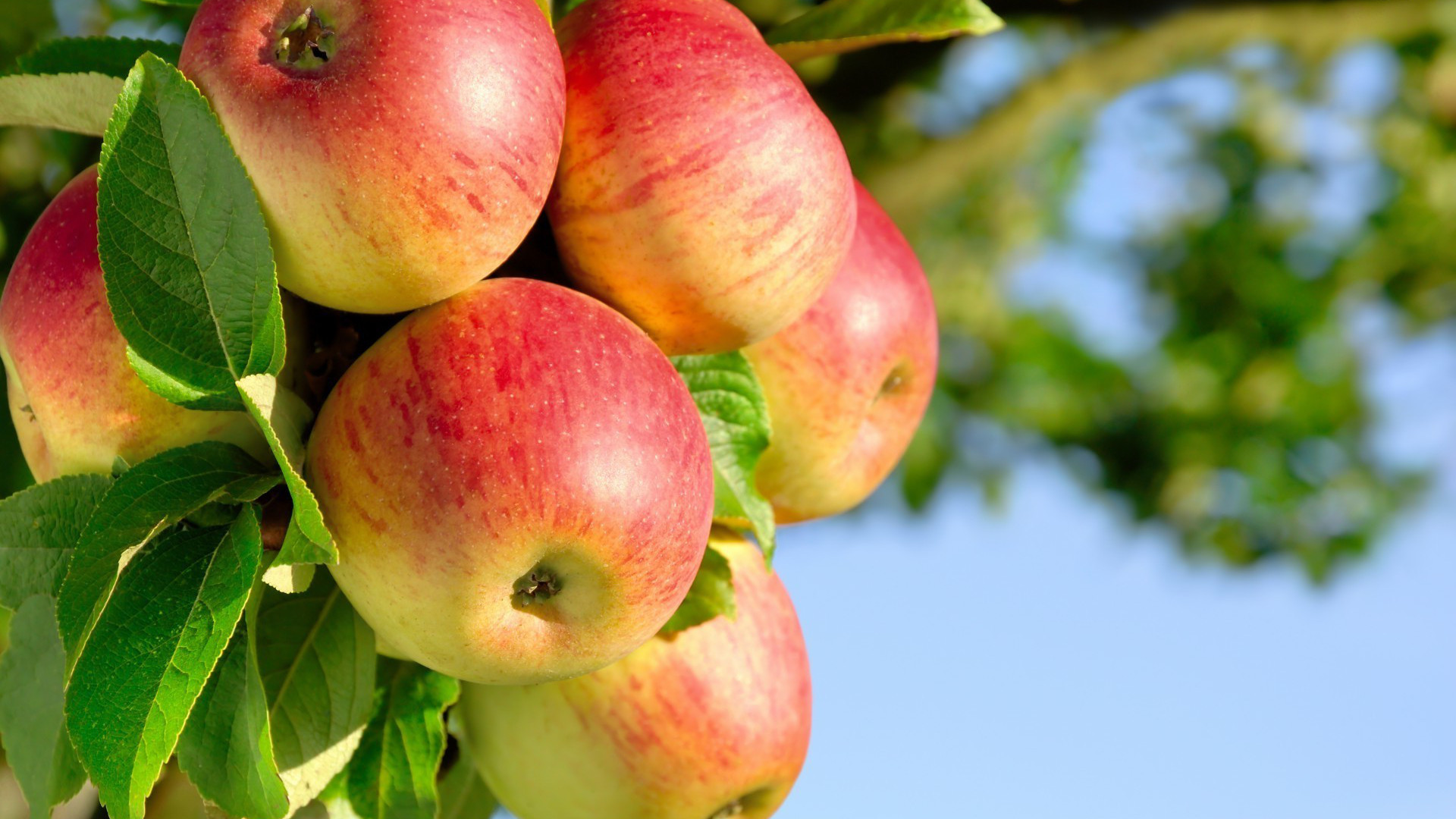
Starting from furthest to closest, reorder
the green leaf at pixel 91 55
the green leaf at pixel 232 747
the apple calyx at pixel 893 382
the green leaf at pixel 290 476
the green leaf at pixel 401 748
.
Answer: the apple calyx at pixel 893 382 → the green leaf at pixel 401 748 → the green leaf at pixel 91 55 → the green leaf at pixel 232 747 → the green leaf at pixel 290 476

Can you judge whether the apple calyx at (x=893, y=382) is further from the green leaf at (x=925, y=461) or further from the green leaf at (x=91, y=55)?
the green leaf at (x=925, y=461)

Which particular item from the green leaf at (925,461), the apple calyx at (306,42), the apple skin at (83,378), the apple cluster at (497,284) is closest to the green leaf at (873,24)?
the apple cluster at (497,284)

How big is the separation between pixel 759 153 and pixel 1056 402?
269 centimetres

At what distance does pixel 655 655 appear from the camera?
103 cm

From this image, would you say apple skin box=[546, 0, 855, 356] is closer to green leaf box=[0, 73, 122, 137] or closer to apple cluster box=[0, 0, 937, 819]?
apple cluster box=[0, 0, 937, 819]

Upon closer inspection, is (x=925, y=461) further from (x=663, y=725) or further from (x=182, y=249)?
(x=182, y=249)

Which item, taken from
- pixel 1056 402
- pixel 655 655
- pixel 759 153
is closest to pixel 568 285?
pixel 759 153

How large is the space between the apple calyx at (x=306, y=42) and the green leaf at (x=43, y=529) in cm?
26

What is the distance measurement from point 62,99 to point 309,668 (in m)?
0.40

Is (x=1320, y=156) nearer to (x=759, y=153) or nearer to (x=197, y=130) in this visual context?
(x=759, y=153)

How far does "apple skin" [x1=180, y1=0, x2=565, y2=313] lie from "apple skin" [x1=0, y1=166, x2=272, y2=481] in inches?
4.2

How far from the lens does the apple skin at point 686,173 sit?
2.62ft

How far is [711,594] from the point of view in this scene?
977 mm

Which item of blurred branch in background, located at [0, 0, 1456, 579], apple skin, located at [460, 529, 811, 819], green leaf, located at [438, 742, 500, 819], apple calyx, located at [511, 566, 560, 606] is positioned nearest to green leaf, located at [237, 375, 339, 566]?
apple calyx, located at [511, 566, 560, 606]
